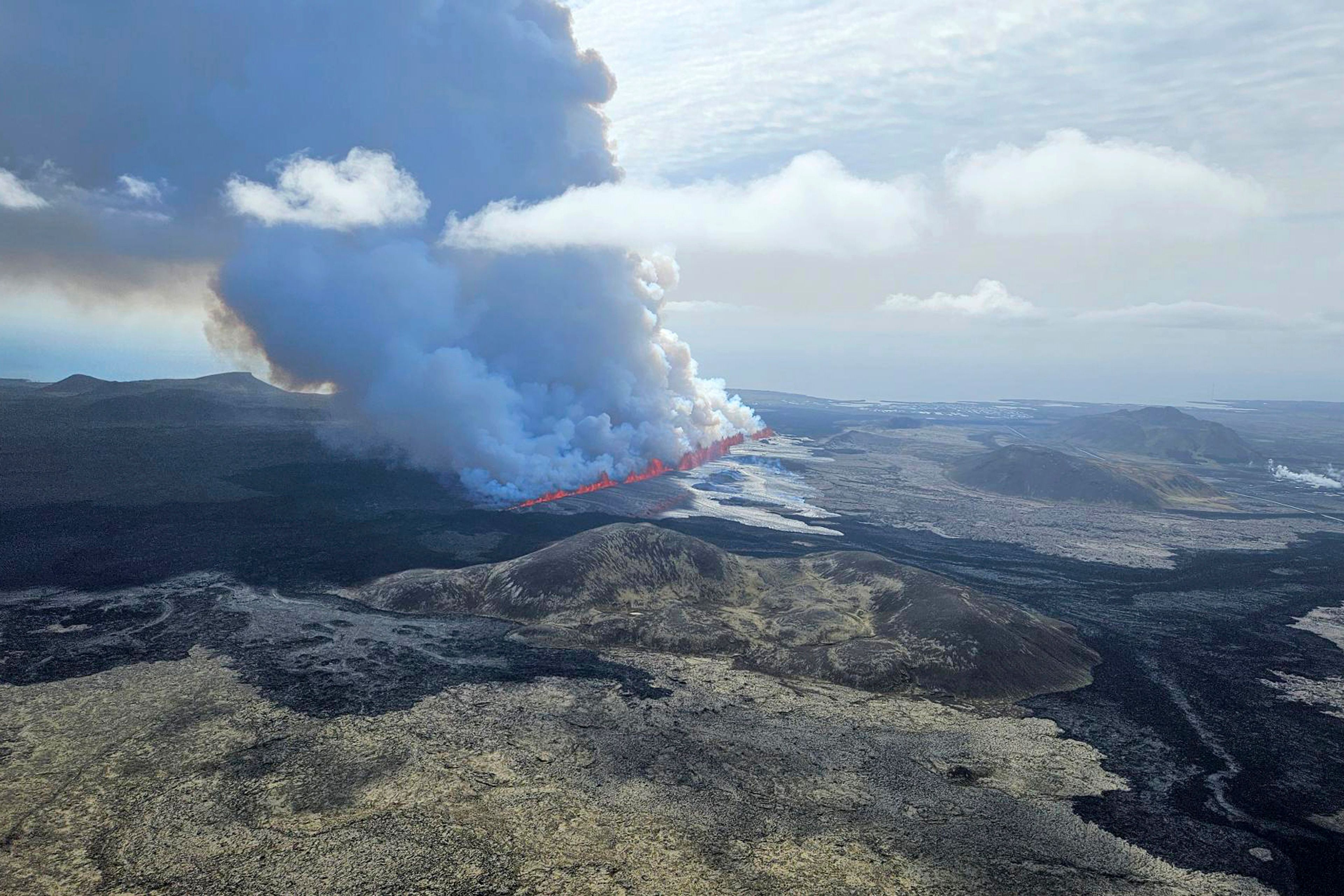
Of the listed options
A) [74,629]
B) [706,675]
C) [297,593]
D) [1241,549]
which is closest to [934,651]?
[706,675]

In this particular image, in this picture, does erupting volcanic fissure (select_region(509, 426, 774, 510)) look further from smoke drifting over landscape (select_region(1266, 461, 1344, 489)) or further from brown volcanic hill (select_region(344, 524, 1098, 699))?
smoke drifting over landscape (select_region(1266, 461, 1344, 489))

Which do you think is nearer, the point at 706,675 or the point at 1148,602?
the point at 706,675

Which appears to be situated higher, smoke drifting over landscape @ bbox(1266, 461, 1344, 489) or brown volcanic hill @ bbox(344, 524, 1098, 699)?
brown volcanic hill @ bbox(344, 524, 1098, 699)

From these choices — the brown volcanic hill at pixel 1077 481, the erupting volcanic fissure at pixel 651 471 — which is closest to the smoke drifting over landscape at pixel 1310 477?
the brown volcanic hill at pixel 1077 481

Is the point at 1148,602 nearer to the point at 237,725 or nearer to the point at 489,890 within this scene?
the point at 489,890

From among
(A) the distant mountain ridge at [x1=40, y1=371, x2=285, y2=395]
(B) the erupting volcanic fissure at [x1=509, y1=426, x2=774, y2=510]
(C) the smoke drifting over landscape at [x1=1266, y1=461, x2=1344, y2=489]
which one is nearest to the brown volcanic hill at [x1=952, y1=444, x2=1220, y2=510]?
(C) the smoke drifting over landscape at [x1=1266, y1=461, x2=1344, y2=489]

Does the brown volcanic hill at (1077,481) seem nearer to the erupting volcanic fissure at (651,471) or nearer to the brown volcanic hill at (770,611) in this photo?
the erupting volcanic fissure at (651,471)
